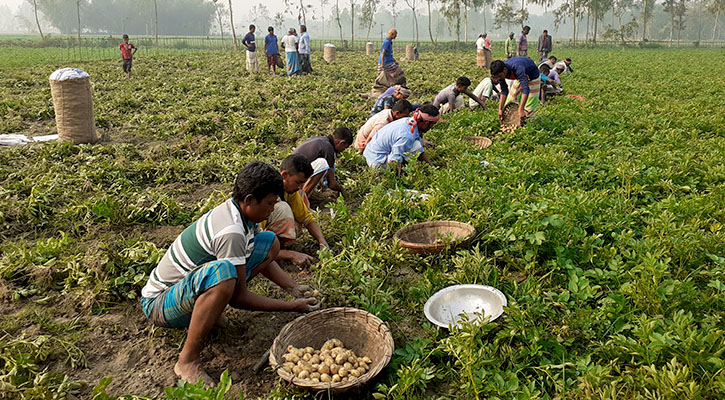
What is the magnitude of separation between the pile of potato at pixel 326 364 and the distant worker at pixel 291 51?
14.1 metres

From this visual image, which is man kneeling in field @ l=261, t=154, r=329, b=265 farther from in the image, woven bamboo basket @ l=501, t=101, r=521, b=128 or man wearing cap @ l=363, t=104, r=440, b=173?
woven bamboo basket @ l=501, t=101, r=521, b=128

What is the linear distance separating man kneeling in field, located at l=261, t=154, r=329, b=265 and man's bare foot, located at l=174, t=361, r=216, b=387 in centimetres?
138

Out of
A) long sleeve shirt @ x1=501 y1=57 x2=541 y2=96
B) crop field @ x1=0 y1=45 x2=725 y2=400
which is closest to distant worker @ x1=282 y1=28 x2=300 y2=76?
crop field @ x1=0 y1=45 x2=725 y2=400

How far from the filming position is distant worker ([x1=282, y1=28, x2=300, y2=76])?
15.6 metres

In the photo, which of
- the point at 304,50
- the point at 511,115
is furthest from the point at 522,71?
the point at 304,50

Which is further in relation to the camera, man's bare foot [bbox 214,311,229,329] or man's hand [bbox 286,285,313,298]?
man's hand [bbox 286,285,313,298]

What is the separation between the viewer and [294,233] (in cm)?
421

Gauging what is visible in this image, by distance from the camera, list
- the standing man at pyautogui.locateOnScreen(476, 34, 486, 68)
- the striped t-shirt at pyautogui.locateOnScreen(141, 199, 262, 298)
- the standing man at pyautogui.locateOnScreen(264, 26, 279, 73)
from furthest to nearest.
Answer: the standing man at pyautogui.locateOnScreen(476, 34, 486, 68), the standing man at pyautogui.locateOnScreen(264, 26, 279, 73), the striped t-shirt at pyautogui.locateOnScreen(141, 199, 262, 298)

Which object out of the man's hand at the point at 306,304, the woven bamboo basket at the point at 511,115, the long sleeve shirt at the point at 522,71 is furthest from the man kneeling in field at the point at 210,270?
the woven bamboo basket at the point at 511,115

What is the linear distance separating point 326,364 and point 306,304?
1.72ft

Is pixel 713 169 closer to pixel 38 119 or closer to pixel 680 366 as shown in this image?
pixel 680 366

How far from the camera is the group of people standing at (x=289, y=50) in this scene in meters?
15.8

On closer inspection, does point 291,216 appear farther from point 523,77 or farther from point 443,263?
point 523,77

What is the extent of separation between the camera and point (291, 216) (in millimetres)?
4164
